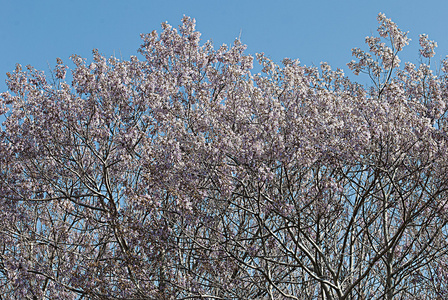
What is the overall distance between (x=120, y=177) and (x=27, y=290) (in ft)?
11.6

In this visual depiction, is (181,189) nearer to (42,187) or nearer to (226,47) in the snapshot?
(42,187)

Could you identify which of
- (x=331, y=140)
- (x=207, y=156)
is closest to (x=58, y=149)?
(x=207, y=156)

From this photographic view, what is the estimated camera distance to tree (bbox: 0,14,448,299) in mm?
9539

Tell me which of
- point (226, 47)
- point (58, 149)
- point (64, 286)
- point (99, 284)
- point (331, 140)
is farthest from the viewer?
point (226, 47)

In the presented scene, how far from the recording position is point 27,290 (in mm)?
11906

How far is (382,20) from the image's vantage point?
12805 millimetres

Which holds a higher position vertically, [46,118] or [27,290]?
[46,118]

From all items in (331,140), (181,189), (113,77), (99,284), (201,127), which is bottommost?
(99,284)

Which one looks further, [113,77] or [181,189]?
[113,77]

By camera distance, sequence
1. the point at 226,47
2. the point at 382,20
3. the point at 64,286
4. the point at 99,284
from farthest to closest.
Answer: the point at 226,47 → the point at 382,20 → the point at 64,286 → the point at 99,284

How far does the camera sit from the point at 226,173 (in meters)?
9.54

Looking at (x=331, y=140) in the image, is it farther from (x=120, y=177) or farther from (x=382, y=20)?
(x=120, y=177)

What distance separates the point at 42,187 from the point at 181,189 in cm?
431

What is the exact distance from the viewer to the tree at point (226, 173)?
31.3 ft
